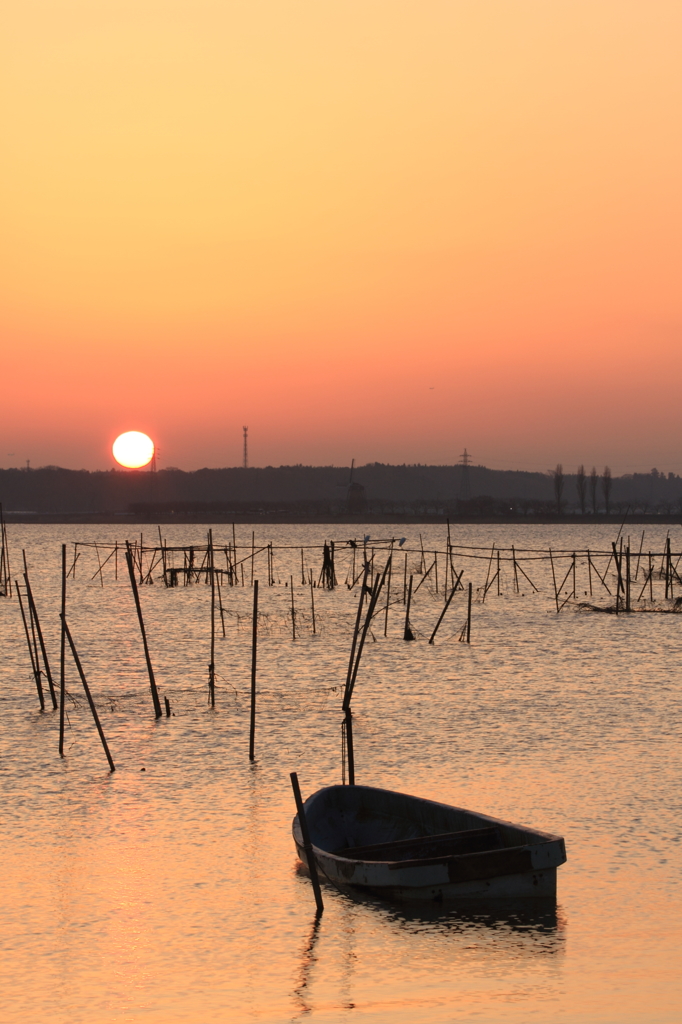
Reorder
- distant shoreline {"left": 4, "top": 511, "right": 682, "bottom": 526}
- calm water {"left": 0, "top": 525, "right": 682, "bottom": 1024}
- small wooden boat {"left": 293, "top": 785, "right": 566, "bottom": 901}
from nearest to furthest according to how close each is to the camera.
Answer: calm water {"left": 0, "top": 525, "right": 682, "bottom": 1024} → small wooden boat {"left": 293, "top": 785, "right": 566, "bottom": 901} → distant shoreline {"left": 4, "top": 511, "right": 682, "bottom": 526}

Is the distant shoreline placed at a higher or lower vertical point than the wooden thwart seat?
higher

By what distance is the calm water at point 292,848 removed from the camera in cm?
761

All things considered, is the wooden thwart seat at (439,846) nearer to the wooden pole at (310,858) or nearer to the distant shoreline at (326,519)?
→ the wooden pole at (310,858)

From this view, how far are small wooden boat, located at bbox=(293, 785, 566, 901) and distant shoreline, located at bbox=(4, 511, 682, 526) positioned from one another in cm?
14483

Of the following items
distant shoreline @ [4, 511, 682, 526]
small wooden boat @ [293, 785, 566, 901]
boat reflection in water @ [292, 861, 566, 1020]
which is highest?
distant shoreline @ [4, 511, 682, 526]

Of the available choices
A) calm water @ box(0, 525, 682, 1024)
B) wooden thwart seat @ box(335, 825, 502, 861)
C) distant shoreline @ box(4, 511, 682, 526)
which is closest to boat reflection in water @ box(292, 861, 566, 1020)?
calm water @ box(0, 525, 682, 1024)

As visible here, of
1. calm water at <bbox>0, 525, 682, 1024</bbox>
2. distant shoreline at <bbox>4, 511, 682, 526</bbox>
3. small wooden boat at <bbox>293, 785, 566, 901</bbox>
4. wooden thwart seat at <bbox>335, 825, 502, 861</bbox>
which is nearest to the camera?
calm water at <bbox>0, 525, 682, 1024</bbox>

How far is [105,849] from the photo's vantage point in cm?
1063

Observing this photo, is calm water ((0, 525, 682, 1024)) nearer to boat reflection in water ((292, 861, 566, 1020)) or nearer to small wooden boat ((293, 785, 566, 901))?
boat reflection in water ((292, 861, 566, 1020))

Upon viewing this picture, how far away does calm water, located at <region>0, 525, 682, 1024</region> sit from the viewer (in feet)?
25.0

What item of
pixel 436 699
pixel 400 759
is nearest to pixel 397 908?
pixel 400 759

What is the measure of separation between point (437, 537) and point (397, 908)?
109 metres

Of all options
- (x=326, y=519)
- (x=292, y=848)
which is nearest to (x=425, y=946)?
(x=292, y=848)

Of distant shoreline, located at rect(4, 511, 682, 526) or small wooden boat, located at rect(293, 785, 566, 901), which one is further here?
distant shoreline, located at rect(4, 511, 682, 526)
